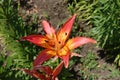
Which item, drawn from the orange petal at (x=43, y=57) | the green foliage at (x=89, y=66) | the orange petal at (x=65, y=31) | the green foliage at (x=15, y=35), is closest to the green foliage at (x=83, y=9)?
the green foliage at (x=89, y=66)

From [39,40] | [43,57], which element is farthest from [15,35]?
[43,57]

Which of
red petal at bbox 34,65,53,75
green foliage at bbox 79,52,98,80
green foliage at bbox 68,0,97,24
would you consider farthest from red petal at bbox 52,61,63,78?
green foliage at bbox 68,0,97,24

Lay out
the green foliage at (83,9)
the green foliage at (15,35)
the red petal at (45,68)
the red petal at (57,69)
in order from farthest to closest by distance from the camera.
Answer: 1. the green foliage at (83,9)
2. the green foliage at (15,35)
3. the red petal at (57,69)
4. the red petal at (45,68)

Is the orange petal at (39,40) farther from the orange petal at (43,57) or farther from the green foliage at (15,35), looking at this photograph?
the green foliage at (15,35)

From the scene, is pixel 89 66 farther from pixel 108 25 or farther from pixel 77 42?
pixel 77 42

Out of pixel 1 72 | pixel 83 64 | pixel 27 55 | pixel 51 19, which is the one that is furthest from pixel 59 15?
pixel 1 72

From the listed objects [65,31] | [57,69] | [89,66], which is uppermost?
[65,31]

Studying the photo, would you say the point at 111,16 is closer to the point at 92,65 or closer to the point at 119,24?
the point at 119,24

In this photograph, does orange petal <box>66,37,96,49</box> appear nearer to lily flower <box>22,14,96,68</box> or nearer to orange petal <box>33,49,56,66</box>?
lily flower <box>22,14,96,68</box>

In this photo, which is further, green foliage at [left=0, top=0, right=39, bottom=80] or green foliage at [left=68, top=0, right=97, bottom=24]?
green foliage at [left=68, top=0, right=97, bottom=24]
